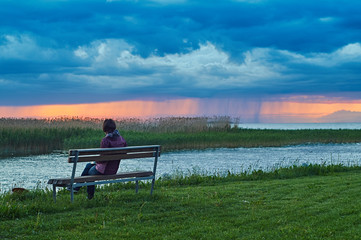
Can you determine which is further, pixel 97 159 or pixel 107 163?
pixel 107 163

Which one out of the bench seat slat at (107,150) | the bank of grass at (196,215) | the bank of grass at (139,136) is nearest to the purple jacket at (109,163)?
the bench seat slat at (107,150)

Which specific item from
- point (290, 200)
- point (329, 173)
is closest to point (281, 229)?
point (290, 200)

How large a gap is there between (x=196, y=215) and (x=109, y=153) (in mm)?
2158

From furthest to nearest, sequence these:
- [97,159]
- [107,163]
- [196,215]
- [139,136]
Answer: [139,136] → [107,163] → [97,159] → [196,215]

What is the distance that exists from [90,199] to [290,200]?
159 inches

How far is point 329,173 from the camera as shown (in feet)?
45.9

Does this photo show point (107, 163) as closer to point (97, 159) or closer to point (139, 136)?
point (97, 159)

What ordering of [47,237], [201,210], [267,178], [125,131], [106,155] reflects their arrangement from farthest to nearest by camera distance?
[125,131]
[267,178]
[106,155]
[201,210]
[47,237]

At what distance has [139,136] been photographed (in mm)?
32656

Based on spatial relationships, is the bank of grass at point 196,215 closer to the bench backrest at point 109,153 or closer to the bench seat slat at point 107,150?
the bench backrest at point 109,153

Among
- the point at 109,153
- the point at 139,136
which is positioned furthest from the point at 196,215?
the point at 139,136

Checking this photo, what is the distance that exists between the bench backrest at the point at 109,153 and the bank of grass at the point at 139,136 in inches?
802

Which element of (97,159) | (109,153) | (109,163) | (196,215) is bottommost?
(196,215)

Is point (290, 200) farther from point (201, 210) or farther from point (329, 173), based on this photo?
point (329, 173)
